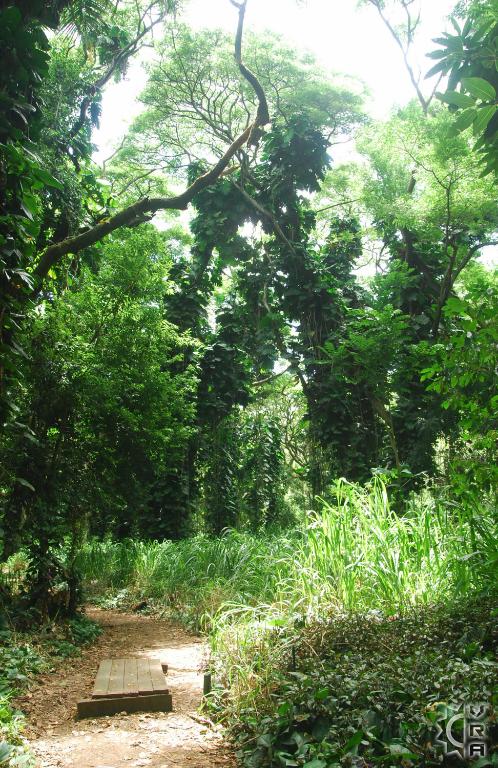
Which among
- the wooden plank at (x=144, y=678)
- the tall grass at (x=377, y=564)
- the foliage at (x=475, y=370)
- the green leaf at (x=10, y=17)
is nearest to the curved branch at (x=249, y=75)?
the green leaf at (x=10, y=17)

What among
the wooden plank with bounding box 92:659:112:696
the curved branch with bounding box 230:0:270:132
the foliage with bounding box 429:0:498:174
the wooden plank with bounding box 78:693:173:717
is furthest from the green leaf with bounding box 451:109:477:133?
the curved branch with bounding box 230:0:270:132

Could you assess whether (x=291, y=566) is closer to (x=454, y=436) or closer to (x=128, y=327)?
(x=128, y=327)

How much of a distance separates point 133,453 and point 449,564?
3.68m

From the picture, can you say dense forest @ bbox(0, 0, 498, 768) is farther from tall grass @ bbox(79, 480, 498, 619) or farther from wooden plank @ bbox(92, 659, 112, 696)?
wooden plank @ bbox(92, 659, 112, 696)

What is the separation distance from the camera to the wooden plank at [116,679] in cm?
376

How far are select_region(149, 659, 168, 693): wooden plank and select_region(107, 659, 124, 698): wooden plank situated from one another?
215mm

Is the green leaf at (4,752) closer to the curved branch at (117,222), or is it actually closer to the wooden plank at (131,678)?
the wooden plank at (131,678)

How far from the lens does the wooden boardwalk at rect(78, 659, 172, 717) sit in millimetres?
3654

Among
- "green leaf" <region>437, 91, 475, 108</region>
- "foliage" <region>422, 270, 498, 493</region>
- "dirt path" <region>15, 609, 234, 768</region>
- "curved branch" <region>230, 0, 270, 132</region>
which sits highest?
"curved branch" <region>230, 0, 270, 132</region>

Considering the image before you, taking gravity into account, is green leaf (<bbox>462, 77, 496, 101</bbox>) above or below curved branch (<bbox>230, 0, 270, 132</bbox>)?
below

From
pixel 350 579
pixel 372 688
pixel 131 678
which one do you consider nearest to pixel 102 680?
pixel 131 678

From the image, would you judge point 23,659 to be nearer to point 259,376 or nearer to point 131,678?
point 131,678

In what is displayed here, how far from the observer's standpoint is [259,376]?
14.5m

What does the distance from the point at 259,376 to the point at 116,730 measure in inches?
448
